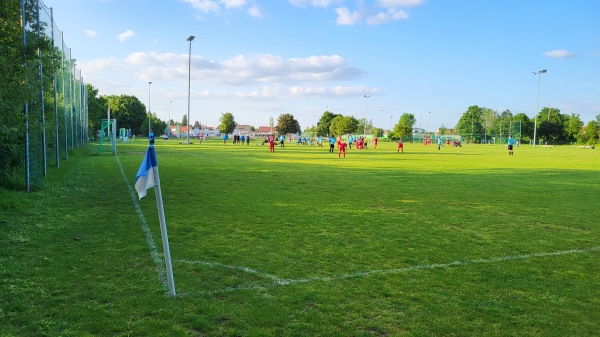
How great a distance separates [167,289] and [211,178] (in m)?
11.9

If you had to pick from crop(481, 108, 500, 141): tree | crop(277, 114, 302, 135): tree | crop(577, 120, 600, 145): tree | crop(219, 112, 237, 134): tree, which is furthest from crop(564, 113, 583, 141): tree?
crop(219, 112, 237, 134): tree

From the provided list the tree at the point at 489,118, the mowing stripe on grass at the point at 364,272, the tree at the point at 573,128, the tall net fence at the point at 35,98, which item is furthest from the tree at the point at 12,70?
the tree at the point at 489,118

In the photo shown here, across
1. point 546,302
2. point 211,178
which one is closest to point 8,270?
point 546,302

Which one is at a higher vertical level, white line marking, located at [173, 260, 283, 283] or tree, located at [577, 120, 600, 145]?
tree, located at [577, 120, 600, 145]

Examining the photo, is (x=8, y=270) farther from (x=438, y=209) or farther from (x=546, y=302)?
(x=438, y=209)

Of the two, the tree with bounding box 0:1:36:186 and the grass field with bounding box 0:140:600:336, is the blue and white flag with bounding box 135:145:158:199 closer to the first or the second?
the grass field with bounding box 0:140:600:336

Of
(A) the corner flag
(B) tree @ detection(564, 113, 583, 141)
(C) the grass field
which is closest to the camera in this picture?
(C) the grass field

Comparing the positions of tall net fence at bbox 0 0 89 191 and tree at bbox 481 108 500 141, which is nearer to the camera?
tall net fence at bbox 0 0 89 191

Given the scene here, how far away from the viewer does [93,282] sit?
5.37 metres

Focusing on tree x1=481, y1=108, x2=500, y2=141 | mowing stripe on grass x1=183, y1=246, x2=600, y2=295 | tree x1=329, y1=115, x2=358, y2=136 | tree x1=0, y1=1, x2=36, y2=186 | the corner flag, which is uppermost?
tree x1=481, y1=108, x2=500, y2=141

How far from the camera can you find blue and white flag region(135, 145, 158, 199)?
4965mm

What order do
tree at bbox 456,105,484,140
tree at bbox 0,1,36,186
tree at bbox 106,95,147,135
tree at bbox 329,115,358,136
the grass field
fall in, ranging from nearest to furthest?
the grass field, tree at bbox 0,1,36,186, tree at bbox 106,95,147,135, tree at bbox 329,115,358,136, tree at bbox 456,105,484,140

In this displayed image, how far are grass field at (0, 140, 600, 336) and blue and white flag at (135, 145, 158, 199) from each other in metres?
1.19

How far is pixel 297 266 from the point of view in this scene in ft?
20.2
